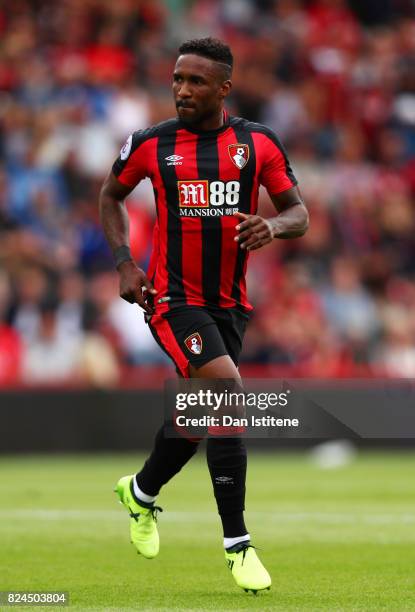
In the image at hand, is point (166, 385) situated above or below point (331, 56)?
below

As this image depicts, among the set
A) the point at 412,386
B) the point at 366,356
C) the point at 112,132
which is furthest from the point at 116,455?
the point at 412,386

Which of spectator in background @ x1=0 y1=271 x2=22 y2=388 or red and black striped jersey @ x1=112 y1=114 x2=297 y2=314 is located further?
spectator in background @ x1=0 y1=271 x2=22 y2=388

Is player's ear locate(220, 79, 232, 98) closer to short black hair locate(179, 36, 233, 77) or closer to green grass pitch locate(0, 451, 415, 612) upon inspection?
short black hair locate(179, 36, 233, 77)

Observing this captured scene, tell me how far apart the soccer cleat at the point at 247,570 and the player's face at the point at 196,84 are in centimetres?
203

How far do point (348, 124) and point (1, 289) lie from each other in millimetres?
5754

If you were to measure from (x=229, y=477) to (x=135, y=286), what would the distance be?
1.02m

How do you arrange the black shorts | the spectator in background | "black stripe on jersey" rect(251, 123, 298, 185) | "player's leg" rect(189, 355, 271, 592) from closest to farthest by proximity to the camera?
"player's leg" rect(189, 355, 271, 592) → the black shorts → "black stripe on jersey" rect(251, 123, 298, 185) → the spectator in background

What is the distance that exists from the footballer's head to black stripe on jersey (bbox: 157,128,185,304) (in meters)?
0.18

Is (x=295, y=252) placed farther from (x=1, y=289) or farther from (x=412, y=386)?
(x=412, y=386)

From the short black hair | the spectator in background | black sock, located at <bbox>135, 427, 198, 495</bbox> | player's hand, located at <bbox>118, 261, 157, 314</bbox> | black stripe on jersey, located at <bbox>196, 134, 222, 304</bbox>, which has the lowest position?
the spectator in background

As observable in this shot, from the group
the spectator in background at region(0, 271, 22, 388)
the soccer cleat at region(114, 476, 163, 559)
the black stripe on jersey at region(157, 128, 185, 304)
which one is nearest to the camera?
the black stripe on jersey at region(157, 128, 185, 304)

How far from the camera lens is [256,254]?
15695mm

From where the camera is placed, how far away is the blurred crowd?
14.5 metres

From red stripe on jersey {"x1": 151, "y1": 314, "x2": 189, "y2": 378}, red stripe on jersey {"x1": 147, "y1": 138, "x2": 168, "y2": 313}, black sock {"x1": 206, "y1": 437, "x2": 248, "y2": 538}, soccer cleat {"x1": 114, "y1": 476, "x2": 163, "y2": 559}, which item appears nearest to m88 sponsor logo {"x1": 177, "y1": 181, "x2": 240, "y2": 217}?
red stripe on jersey {"x1": 147, "y1": 138, "x2": 168, "y2": 313}
